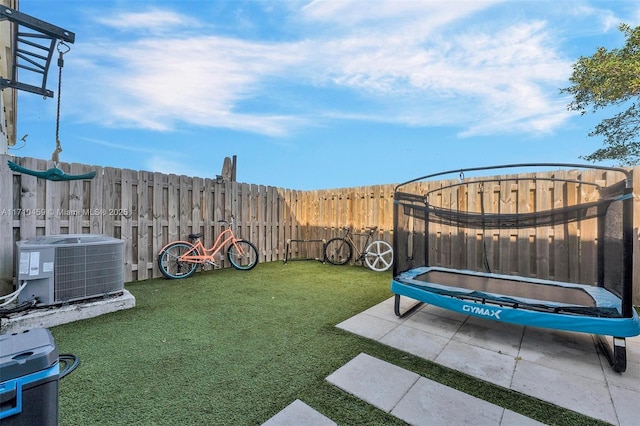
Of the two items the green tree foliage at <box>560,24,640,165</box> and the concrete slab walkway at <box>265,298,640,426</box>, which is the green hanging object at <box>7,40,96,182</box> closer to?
the concrete slab walkway at <box>265,298,640,426</box>

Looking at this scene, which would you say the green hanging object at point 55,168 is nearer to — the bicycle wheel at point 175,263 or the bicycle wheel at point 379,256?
the bicycle wheel at point 175,263

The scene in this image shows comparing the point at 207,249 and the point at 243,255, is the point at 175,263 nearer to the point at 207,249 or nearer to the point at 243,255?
the point at 207,249

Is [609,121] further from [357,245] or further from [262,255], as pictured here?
[262,255]

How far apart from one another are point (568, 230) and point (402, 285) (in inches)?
105

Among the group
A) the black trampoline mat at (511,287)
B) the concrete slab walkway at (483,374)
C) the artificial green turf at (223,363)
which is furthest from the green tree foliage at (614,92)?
the artificial green turf at (223,363)

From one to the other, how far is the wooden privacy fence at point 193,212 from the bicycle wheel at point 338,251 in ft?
0.75

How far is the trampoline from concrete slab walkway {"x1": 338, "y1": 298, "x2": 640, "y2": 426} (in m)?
0.15

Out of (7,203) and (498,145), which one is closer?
(7,203)

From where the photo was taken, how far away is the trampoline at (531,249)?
1.89m

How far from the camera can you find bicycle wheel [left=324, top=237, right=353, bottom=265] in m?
5.70

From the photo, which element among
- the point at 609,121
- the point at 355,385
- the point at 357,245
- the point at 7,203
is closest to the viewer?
the point at 355,385

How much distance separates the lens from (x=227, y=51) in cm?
438

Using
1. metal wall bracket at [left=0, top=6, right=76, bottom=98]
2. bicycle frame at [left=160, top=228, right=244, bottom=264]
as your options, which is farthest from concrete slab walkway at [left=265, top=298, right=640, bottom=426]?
metal wall bracket at [left=0, top=6, right=76, bottom=98]

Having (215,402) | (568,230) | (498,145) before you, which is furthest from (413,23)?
(215,402)
